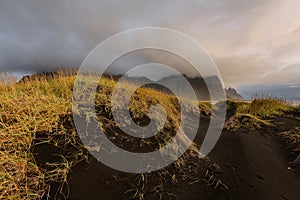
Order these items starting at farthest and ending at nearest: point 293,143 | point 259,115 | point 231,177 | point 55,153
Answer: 1. point 259,115
2. point 293,143
3. point 231,177
4. point 55,153

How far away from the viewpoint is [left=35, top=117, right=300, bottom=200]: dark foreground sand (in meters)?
2.99

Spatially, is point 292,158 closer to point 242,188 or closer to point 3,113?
point 242,188

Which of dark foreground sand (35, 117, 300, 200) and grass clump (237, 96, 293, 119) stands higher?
grass clump (237, 96, 293, 119)

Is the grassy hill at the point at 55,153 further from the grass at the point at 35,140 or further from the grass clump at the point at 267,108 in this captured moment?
the grass clump at the point at 267,108

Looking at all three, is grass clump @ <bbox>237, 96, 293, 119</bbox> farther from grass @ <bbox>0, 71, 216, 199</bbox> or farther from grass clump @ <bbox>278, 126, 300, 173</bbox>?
grass @ <bbox>0, 71, 216, 199</bbox>

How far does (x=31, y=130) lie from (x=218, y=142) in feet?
19.6

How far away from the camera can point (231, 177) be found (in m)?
4.39

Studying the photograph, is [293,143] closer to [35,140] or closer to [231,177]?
[231,177]

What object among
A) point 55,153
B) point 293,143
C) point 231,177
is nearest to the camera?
point 55,153

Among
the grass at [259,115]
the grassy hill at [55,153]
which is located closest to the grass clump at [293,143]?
the grassy hill at [55,153]

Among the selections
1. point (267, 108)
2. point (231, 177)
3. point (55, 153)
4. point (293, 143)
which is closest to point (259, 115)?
point (267, 108)

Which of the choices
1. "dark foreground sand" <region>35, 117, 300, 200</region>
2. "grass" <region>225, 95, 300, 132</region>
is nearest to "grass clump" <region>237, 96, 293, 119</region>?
"grass" <region>225, 95, 300, 132</region>

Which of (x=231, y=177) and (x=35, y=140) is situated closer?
(x=35, y=140)

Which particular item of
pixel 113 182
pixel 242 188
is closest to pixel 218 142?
pixel 242 188
